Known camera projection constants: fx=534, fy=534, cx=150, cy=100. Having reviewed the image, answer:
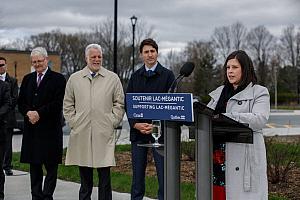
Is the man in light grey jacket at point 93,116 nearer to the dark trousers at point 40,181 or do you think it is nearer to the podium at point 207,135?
the dark trousers at point 40,181

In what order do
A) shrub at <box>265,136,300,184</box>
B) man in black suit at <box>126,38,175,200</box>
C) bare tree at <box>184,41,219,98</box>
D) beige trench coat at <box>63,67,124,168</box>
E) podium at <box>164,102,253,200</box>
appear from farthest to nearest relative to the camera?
bare tree at <box>184,41,219,98</box> < shrub at <box>265,136,300,184</box> < beige trench coat at <box>63,67,124,168</box> < man in black suit at <box>126,38,175,200</box> < podium at <box>164,102,253,200</box>

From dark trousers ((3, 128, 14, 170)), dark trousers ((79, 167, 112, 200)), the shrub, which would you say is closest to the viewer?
dark trousers ((79, 167, 112, 200))

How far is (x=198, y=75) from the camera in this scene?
61656mm

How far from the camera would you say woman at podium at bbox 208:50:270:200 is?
4223 millimetres

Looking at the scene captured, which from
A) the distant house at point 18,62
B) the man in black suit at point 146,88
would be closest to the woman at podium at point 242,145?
the man in black suit at point 146,88

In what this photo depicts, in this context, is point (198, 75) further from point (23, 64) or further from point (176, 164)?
point (176, 164)

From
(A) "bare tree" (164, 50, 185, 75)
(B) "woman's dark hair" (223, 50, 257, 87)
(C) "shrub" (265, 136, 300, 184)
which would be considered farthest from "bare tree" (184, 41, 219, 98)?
(B) "woman's dark hair" (223, 50, 257, 87)

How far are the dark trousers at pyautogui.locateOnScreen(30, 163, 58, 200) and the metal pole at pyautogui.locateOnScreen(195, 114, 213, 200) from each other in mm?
3236

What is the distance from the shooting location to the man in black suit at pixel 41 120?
6.74 m

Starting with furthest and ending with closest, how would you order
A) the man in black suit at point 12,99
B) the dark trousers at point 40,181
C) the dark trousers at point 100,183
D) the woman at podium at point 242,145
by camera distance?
1. the man in black suit at point 12,99
2. the dark trousers at point 40,181
3. the dark trousers at point 100,183
4. the woman at podium at point 242,145

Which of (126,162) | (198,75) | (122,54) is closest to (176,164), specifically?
(126,162)

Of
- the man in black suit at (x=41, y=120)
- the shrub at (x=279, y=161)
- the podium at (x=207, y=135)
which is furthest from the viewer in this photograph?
the shrub at (x=279, y=161)

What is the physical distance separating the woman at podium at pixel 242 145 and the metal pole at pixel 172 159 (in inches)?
13.1

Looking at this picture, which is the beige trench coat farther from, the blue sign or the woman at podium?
the woman at podium
